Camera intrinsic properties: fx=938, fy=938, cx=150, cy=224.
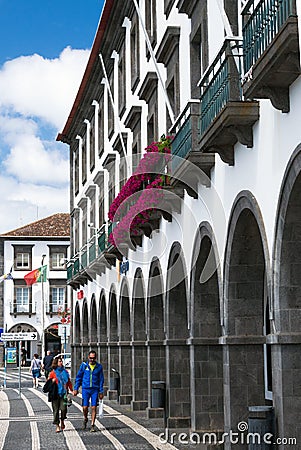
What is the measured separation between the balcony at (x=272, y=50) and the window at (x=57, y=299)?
59.4 metres

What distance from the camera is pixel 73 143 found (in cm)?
4025

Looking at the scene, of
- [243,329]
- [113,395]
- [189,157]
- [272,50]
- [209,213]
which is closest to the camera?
[272,50]

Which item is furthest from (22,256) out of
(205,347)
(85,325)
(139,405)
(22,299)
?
(205,347)

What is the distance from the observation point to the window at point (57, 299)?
69.5m

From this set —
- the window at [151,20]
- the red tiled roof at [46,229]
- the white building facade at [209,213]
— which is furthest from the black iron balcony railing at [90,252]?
the red tiled roof at [46,229]

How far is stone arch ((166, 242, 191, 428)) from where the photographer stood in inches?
729

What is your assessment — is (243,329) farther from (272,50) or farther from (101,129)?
(101,129)

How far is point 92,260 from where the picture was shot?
3102 centimetres

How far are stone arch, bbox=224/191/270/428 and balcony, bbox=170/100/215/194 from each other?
172 cm

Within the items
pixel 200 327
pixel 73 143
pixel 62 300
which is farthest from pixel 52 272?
pixel 200 327

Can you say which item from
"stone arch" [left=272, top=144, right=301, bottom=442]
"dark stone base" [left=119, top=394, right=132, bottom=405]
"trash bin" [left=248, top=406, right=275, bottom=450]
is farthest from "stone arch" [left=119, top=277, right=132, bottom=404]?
"stone arch" [left=272, top=144, right=301, bottom=442]

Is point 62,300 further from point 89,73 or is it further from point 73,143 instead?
point 89,73

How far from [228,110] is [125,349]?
599 inches

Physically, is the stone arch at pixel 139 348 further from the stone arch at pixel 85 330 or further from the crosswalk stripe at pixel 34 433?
the stone arch at pixel 85 330
